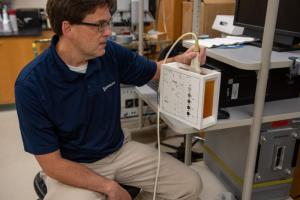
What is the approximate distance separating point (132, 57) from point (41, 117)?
1.71 ft

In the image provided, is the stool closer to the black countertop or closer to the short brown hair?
the short brown hair

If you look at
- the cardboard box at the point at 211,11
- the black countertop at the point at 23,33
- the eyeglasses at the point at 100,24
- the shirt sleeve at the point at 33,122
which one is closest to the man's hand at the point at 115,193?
the shirt sleeve at the point at 33,122

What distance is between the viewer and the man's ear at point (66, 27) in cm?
123

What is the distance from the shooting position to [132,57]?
1.51 metres

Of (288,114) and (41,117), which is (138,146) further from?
(288,114)

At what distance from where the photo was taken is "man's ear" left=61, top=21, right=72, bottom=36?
4.03 feet

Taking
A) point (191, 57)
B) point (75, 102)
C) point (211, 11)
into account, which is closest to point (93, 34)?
point (75, 102)

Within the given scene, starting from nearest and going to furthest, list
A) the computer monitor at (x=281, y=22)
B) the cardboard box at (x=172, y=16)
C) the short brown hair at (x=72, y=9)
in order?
the short brown hair at (x=72, y=9)
the computer monitor at (x=281, y=22)
the cardboard box at (x=172, y=16)

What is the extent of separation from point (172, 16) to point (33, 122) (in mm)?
1867

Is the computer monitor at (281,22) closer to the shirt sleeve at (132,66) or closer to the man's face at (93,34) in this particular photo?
the shirt sleeve at (132,66)

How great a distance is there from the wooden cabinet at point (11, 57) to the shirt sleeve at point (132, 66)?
2056 millimetres

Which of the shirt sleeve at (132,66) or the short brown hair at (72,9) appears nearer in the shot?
the short brown hair at (72,9)

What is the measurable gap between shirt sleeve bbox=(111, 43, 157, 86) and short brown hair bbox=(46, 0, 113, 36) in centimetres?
29

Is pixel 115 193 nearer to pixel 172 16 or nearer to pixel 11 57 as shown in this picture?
pixel 172 16
